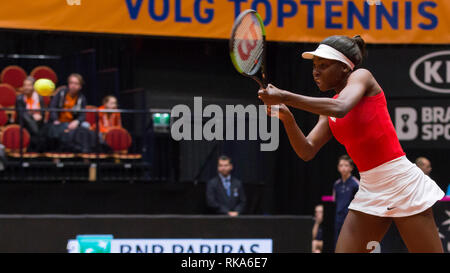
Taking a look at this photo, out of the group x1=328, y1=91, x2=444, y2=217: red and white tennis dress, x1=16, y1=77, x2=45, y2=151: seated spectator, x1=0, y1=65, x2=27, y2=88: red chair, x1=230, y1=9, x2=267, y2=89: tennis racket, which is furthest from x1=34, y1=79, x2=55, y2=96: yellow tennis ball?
x1=328, y1=91, x2=444, y2=217: red and white tennis dress

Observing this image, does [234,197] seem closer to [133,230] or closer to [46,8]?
[133,230]

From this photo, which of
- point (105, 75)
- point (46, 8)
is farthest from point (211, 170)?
point (46, 8)

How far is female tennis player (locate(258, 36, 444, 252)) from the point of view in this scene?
4195 millimetres

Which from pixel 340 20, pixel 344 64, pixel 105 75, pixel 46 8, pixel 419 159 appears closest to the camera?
pixel 344 64

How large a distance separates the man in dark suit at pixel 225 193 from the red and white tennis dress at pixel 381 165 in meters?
5.35

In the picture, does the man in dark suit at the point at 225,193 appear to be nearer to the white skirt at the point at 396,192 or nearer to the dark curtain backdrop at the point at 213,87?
the dark curtain backdrop at the point at 213,87

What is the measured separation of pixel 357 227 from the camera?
170 inches

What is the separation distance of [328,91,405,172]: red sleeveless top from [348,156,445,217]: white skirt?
5cm

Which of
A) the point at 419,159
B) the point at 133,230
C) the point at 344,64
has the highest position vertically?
the point at 344,64

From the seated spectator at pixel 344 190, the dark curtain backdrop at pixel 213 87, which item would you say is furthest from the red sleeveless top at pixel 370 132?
the dark curtain backdrop at pixel 213 87

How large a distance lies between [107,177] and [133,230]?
114 inches

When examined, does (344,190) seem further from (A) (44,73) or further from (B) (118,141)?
(A) (44,73)

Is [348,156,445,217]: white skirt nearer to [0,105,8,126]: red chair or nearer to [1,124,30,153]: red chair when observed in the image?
[1,124,30,153]: red chair

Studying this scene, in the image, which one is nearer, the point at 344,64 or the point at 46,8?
the point at 344,64
